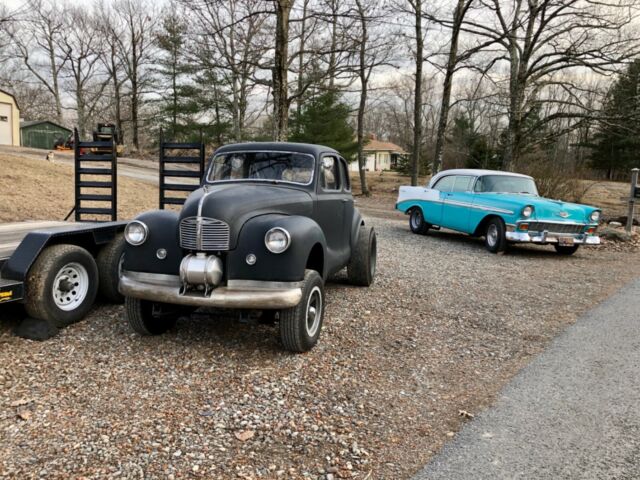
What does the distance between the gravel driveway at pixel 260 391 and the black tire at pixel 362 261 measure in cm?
45

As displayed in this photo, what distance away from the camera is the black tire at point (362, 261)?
6711 millimetres

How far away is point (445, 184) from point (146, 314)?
899 cm

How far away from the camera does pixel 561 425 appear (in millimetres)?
3418

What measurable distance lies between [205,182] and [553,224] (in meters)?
7.23

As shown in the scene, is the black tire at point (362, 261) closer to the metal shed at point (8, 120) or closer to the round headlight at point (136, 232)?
the round headlight at point (136, 232)

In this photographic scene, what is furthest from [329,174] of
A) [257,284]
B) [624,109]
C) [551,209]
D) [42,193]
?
[624,109]

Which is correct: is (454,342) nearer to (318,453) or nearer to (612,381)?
(612,381)

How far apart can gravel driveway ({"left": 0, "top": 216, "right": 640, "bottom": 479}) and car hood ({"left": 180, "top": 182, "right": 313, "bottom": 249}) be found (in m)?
1.19

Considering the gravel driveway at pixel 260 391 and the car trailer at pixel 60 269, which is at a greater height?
the car trailer at pixel 60 269

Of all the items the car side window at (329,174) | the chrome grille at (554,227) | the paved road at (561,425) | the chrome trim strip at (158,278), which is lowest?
the paved road at (561,425)

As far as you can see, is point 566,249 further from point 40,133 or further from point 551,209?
point 40,133

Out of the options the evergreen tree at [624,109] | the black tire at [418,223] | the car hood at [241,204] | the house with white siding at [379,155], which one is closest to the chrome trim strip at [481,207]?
the black tire at [418,223]

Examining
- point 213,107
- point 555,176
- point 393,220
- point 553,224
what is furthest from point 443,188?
point 213,107

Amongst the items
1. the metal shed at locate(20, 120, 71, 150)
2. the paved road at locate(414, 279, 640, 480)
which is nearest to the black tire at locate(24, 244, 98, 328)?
the paved road at locate(414, 279, 640, 480)
